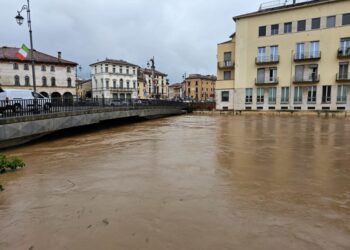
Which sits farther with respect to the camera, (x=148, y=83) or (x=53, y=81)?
(x=148, y=83)

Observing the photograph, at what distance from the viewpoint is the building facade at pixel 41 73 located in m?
52.2

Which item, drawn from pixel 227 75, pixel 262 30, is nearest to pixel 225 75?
pixel 227 75

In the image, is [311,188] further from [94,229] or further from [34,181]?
[34,181]

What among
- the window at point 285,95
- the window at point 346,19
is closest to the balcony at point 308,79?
the window at point 285,95

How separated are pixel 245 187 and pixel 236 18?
41601mm

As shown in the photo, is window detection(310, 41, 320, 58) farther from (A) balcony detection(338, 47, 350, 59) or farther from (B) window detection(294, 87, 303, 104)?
(B) window detection(294, 87, 303, 104)

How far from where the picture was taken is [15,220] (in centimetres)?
520

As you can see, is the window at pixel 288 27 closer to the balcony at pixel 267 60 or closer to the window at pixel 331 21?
the balcony at pixel 267 60

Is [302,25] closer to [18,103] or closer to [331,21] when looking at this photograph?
[331,21]

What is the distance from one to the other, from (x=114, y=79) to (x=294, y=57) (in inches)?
2055

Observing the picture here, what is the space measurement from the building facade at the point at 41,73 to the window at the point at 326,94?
42517 millimetres

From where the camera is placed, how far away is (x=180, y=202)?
5934 mm

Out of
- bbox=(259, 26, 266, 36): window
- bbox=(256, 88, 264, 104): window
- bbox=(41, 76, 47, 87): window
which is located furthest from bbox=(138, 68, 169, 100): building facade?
bbox=(259, 26, 266, 36): window

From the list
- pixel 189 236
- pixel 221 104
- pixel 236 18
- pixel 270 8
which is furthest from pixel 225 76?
pixel 189 236
